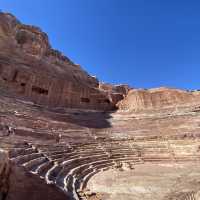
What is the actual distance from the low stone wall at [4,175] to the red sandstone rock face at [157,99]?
88.6ft

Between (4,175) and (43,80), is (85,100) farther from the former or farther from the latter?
(4,175)

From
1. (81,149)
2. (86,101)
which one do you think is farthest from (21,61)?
(81,149)

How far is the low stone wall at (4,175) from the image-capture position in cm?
719

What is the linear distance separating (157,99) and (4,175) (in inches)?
1154

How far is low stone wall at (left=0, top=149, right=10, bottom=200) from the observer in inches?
283

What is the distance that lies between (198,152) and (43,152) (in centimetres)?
1053

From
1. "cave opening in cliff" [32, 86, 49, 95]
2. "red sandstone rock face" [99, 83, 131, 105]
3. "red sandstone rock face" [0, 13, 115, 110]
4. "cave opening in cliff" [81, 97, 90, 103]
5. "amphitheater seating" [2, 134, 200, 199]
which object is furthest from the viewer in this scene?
"red sandstone rock face" [99, 83, 131, 105]

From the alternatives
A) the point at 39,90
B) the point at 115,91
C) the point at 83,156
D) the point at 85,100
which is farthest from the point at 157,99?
the point at 83,156

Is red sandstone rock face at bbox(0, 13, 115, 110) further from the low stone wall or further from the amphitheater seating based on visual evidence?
the low stone wall

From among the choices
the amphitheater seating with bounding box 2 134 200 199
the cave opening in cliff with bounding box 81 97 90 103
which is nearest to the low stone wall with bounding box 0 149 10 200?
the amphitheater seating with bounding box 2 134 200 199

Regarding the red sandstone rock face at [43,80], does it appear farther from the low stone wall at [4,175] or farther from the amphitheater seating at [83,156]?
the low stone wall at [4,175]

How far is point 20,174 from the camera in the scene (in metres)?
8.41

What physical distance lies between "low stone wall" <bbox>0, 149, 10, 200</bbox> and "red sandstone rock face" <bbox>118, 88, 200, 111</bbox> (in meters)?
27.0

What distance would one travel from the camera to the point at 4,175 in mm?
7352
